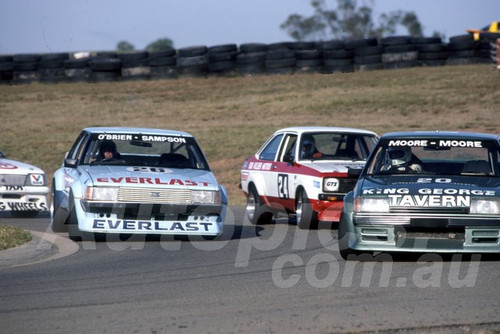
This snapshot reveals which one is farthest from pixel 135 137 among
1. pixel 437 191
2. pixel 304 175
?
pixel 437 191

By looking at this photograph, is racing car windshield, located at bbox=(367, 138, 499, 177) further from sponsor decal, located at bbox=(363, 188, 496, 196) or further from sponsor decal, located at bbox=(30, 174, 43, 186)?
sponsor decal, located at bbox=(30, 174, 43, 186)

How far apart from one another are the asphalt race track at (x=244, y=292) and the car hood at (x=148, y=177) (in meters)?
0.68

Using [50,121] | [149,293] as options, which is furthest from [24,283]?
[50,121]

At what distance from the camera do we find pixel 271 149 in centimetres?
1423

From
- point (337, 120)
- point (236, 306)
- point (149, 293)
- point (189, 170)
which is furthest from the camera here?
point (337, 120)

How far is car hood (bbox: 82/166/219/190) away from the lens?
10266 millimetres

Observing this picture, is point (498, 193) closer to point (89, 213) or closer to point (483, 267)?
point (483, 267)

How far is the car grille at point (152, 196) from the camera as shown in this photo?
10.2m

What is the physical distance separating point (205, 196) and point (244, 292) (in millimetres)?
3273

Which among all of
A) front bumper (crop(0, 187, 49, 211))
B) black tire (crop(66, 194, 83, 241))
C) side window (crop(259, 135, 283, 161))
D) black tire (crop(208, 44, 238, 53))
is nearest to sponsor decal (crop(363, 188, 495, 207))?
black tire (crop(66, 194, 83, 241))

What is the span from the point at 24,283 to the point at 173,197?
9.20 ft

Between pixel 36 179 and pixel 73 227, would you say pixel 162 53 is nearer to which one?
pixel 36 179

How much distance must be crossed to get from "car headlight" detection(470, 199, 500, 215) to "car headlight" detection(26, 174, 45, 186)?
7.24m

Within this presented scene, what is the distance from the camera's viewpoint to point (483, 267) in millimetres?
8445
